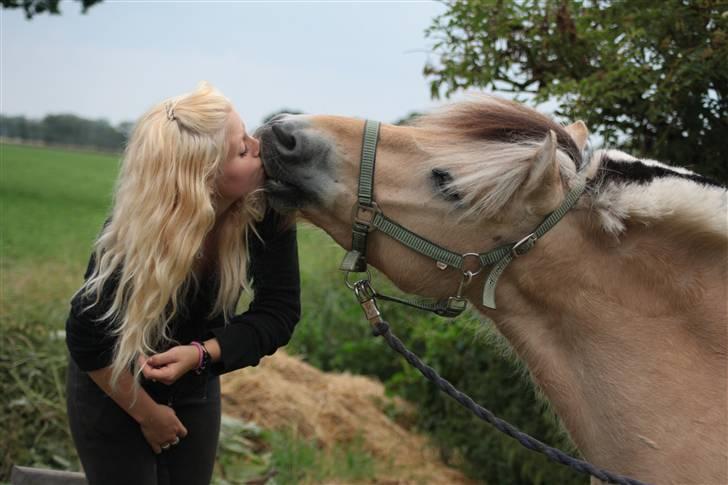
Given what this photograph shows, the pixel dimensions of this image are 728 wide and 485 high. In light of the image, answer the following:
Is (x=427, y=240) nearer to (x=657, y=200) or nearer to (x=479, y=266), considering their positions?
(x=479, y=266)

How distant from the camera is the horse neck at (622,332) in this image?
2047 millimetres

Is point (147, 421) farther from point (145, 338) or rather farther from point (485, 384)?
point (485, 384)

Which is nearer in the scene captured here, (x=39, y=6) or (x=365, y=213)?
(x=365, y=213)

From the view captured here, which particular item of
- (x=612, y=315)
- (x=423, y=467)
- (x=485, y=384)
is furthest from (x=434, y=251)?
(x=423, y=467)

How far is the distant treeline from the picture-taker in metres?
22.4

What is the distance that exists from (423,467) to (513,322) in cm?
363

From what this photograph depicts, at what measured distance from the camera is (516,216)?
6.95 ft

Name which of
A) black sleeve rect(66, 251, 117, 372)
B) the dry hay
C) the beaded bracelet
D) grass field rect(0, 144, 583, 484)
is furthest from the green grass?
the beaded bracelet

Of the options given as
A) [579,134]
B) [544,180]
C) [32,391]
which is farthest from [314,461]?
[544,180]

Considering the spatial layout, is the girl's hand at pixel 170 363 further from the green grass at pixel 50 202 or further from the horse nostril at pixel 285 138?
the green grass at pixel 50 202

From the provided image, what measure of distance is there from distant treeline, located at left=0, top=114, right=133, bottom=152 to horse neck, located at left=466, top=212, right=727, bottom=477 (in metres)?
21.2

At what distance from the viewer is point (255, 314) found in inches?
98.5

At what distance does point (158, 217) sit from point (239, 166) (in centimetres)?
29

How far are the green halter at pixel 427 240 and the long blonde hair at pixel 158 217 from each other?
46cm
